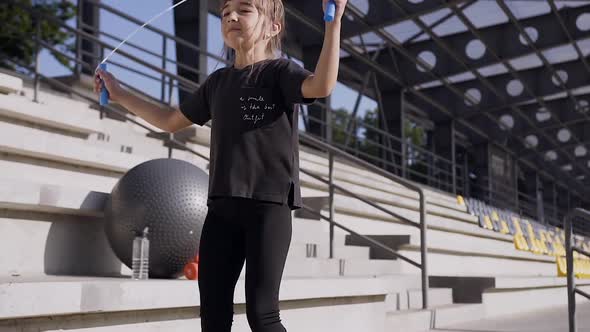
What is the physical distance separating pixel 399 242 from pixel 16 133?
3.93m

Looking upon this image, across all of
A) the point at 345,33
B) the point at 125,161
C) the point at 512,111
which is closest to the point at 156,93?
the point at 125,161

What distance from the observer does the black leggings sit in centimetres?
193

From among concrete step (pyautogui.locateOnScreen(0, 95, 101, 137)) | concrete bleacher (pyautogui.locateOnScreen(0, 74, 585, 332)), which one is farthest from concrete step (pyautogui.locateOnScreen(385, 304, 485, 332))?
concrete step (pyautogui.locateOnScreen(0, 95, 101, 137))

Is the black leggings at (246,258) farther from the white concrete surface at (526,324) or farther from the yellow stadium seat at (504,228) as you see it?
the yellow stadium seat at (504,228)

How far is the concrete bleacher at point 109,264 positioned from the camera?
2992 mm

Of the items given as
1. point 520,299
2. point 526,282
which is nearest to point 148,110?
point 520,299

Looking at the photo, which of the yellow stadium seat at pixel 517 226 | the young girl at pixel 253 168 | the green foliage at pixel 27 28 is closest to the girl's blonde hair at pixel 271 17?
the young girl at pixel 253 168

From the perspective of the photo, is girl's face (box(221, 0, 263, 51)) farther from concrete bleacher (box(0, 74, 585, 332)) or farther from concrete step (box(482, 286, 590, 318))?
concrete step (box(482, 286, 590, 318))

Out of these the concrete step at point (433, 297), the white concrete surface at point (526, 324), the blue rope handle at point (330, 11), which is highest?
the blue rope handle at point (330, 11)

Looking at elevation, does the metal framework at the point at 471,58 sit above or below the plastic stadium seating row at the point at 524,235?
above

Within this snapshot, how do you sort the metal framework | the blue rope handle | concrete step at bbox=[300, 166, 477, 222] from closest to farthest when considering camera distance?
the blue rope handle
concrete step at bbox=[300, 166, 477, 222]
the metal framework

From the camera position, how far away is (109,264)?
163 inches

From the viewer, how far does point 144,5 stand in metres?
9.16

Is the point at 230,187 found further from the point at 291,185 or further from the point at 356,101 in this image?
the point at 356,101
